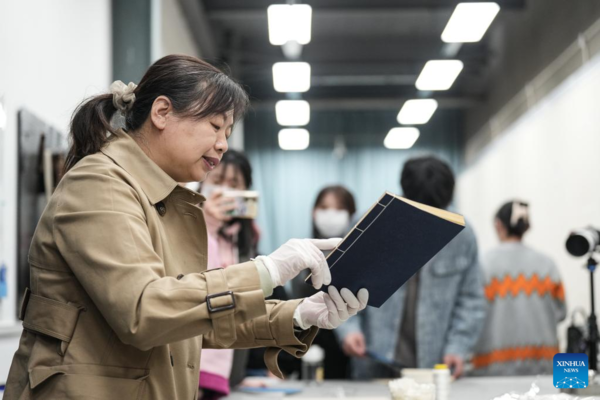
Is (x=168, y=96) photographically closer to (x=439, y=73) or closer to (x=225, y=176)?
(x=225, y=176)

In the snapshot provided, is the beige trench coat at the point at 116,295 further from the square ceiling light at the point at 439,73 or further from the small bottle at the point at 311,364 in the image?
the square ceiling light at the point at 439,73

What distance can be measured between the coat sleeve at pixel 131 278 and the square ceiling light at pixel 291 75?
3978 millimetres

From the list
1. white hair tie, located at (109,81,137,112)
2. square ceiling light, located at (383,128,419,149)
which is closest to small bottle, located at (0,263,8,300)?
white hair tie, located at (109,81,137,112)

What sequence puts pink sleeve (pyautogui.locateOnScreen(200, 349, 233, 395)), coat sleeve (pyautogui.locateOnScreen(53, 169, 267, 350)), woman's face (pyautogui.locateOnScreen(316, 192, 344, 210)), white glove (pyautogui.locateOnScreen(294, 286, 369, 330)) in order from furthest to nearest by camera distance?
woman's face (pyautogui.locateOnScreen(316, 192, 344, 210))
pink sleeve (pyautogui.locateOnScreen(200, 349, 233, 395))
white glove (pyautogui.locateOnScreen(294, 286, 369, 330))
coat sleeve (pyautogui.locateOnScreen(53, 169, 267, 350))

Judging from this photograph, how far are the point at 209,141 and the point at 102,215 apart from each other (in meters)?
0.29

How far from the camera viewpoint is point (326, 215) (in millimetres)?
3615

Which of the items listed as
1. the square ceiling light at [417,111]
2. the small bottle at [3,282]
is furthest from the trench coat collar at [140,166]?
the square ceiling light at [417,111]

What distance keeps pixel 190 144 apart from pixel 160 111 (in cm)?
8

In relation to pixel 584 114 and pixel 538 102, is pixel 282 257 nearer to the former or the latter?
pixel 584 114

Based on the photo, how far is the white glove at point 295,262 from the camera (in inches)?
50.0

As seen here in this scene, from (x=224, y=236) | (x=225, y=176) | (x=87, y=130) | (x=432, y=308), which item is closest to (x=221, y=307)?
(x=87, y=130)

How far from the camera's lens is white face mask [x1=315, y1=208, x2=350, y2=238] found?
3582mm

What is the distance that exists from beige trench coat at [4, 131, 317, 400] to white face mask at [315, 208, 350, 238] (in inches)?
87.1

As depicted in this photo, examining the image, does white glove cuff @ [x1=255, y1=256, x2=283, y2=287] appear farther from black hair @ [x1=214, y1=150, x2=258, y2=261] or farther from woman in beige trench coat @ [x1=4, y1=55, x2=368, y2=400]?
black hair @ [x1=214, y1=150, x2=258, y2=261]
